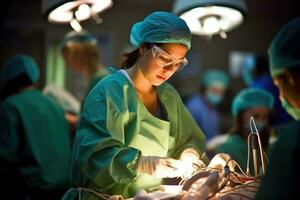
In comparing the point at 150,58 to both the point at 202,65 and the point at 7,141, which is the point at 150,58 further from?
the point at 202,65

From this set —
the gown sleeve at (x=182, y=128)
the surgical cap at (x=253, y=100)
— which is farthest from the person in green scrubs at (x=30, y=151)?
the surgical cap at (x=253, y=100)

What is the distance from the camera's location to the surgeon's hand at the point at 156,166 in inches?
107

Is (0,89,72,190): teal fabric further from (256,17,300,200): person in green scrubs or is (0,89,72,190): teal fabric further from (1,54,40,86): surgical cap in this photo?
(256,17,300,200): person in green scrubs

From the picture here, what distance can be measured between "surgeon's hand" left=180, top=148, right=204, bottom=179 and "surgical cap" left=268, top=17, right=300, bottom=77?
0.72 m

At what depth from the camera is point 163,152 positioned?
309cm

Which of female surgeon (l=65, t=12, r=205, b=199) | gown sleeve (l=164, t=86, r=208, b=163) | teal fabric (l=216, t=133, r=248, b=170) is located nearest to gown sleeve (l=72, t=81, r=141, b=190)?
female surgeon (l=65, t=12, r=205, b=199)

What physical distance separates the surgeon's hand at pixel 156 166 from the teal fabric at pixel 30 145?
1.48 m

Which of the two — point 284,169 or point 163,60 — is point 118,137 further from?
point 284,169

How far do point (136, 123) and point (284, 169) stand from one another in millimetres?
1052

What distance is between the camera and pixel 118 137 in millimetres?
2773

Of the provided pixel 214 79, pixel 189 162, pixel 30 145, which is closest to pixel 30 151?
pixel 30 145

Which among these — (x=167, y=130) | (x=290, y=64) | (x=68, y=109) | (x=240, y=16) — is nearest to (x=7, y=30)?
(x=68, y=109)

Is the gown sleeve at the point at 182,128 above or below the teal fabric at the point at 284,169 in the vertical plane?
below

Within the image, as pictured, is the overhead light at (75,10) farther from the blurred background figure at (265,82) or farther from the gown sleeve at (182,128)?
the blurred background figure at (265,82)
